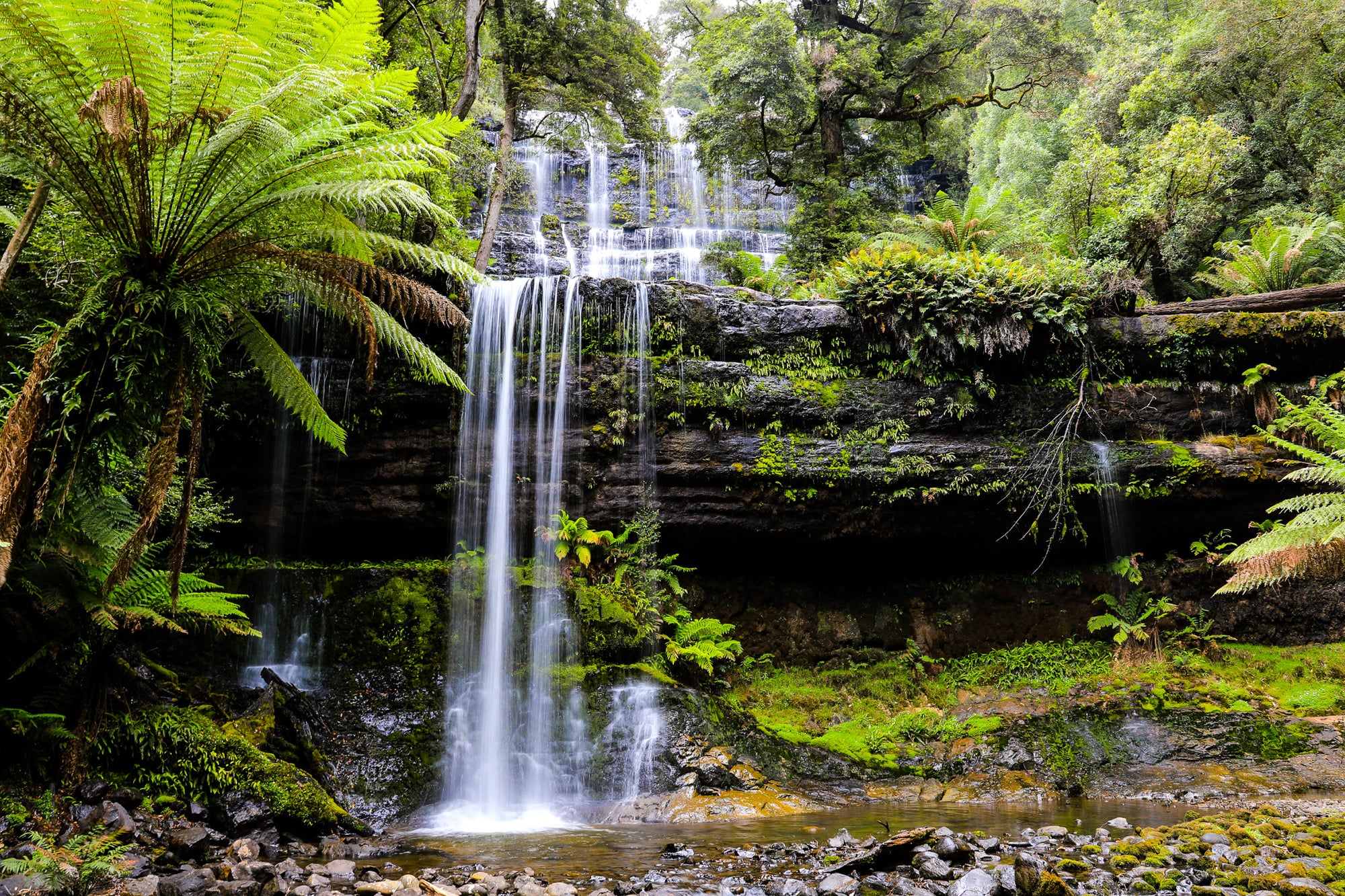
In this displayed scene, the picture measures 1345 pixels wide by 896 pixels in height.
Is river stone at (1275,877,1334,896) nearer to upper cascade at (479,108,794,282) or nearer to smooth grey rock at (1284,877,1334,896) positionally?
smooth grey rock at (1284,877,1334,896)

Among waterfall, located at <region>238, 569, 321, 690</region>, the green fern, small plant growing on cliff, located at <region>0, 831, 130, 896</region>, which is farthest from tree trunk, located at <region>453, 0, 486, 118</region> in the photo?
small plant growing on cliff, located at <region>0, 831, 130, 896</region>

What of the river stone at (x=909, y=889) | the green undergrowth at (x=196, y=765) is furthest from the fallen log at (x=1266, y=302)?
→ the green undergrowth at (x=196, y=765)

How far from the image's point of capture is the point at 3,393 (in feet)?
15.0

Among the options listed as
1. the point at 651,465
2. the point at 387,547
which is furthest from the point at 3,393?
the point at 651,465

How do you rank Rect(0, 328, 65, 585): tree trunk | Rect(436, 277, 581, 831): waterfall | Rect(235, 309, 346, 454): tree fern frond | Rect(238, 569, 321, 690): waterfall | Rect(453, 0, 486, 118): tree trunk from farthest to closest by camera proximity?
Rect(453, 0, 486, 118): tree trunk
Rect(238, 569, 321, 690): waterfall
Rect(436, 277, 581, 831): waterfall
Rect(235, 309, 346, 454): tree fern frond
Rect(0, 328, 65, 585): tree trunk

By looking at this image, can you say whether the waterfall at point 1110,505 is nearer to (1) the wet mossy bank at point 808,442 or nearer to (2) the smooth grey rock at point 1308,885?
(1) the wet mossy bank at point 808,442

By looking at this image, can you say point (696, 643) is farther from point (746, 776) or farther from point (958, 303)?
point (958, 303)

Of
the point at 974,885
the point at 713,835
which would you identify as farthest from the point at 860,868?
the point at 713,835

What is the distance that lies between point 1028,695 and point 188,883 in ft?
28.8

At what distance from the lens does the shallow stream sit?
4.48m

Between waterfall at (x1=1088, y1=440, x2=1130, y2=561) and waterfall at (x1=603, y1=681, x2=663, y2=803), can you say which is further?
waterfall at (x1=1088, y1=440, x2=1130, y2=561)

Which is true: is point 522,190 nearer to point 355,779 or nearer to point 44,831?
point 355,779

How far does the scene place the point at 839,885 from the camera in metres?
3.77

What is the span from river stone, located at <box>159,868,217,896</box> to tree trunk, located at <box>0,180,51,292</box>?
339cm
